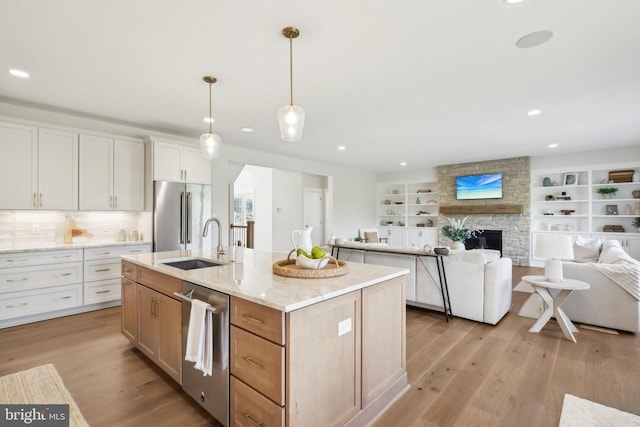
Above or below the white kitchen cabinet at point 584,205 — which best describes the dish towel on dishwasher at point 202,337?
below

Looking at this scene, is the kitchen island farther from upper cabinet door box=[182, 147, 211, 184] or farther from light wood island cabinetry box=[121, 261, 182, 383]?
upper cabinet door box=[182, 147, 211, 184]

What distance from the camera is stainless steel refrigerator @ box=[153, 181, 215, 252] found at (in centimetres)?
446

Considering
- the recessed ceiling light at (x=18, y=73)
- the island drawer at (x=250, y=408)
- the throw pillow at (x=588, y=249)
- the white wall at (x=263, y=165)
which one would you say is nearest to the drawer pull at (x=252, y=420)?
the island drawer at (x=250, y=408)

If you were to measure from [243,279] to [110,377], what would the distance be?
1.53 m

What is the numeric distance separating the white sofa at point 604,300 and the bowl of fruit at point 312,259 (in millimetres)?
3290

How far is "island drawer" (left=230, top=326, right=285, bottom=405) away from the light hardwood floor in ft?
1.94

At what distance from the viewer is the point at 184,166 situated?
4.80 m

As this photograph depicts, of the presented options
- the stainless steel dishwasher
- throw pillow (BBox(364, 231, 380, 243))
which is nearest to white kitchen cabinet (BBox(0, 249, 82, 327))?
the stainless steel dishwasher

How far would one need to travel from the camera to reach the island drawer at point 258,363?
57.0 inches

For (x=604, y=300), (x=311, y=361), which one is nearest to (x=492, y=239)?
(x=604, y=300)

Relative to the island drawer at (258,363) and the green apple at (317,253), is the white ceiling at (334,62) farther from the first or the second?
the island drawer at (258,363)

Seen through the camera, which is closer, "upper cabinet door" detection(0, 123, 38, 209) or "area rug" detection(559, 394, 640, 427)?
"area rug" detection(559, 394, 640, 427)

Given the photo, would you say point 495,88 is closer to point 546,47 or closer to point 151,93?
point 546,47

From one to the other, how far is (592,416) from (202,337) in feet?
8.03
